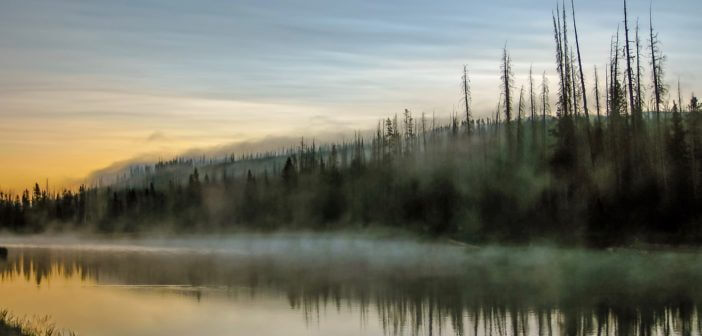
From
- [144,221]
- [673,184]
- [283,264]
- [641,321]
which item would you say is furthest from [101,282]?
[144,221]

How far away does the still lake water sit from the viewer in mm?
26297

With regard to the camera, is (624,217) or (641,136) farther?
(641,136)

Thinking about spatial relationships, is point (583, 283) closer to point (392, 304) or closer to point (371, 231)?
point (392, 304)

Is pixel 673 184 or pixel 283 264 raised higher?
pixel 673 184

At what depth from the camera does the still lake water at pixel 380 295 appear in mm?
26297

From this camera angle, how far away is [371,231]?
86.2 metres

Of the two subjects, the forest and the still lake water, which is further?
the forest

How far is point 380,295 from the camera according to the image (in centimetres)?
3494

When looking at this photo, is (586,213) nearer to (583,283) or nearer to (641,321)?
(583,283)

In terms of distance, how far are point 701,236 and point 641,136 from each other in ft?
42.2

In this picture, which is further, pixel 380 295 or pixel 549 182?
pixel 549 182

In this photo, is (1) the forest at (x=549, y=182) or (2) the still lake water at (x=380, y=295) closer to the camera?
(2) the still lake water at (x=380, y=295)

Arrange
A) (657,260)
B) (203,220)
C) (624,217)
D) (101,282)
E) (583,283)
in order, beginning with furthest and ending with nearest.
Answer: (203,220) < (624,217) < (657,260) < (101,282) < (583,283)

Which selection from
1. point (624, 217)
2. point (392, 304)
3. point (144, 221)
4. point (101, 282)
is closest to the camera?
point (392, 304)
